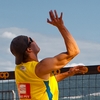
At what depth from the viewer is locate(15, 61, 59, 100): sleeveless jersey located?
14.5ft

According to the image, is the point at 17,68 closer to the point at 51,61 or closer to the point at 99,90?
the point at 51,61

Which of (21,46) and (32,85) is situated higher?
(21,46)

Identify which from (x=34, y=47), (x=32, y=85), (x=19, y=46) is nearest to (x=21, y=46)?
(x=19, y=46)

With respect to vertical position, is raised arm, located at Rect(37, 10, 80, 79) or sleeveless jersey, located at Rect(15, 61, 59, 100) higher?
raised arm, located at Rect(37, 10, 80, 79)

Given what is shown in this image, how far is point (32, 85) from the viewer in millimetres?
4469

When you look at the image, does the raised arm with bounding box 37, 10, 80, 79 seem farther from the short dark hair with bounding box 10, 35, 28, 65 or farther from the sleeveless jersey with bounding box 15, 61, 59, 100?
the short dark hair with bounding box 10, 35, 28, 65

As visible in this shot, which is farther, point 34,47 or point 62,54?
point 34,47

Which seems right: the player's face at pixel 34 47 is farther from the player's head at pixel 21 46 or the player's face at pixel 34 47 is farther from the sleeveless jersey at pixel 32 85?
the sleeveless jersey at pixel 32 85

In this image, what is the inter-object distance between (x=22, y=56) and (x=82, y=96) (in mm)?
6582

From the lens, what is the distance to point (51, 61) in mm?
4199

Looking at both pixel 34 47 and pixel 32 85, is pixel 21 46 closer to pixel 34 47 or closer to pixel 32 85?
pixel 34 47

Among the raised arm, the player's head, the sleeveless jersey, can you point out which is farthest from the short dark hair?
the raised arm

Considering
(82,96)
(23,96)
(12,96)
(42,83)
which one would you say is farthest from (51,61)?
(12,96)

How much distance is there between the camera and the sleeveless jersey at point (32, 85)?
442 cm
